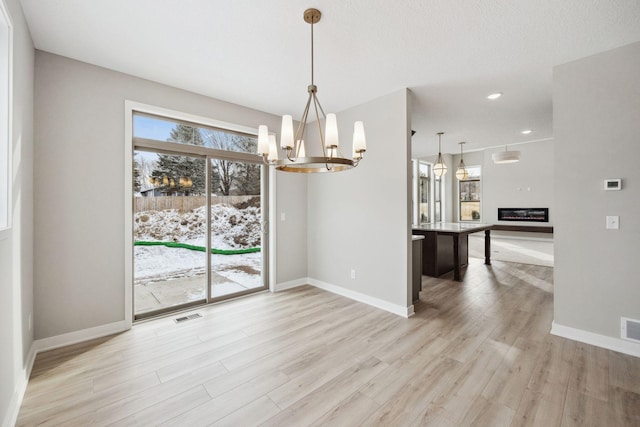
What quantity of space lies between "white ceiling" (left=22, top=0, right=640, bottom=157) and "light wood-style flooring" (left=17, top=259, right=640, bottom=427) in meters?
2.82

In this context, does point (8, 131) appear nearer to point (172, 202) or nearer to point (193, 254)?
point (172, 202)

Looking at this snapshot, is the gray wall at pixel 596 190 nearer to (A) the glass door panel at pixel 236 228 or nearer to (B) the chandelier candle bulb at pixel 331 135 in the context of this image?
(B) the chandelier candle bulb at pixel 331 135

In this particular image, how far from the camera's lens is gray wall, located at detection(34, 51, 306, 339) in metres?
2.55

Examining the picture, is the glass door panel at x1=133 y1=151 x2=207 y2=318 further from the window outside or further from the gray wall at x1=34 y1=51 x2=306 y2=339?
the window outside

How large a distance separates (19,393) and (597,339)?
4.81 meters

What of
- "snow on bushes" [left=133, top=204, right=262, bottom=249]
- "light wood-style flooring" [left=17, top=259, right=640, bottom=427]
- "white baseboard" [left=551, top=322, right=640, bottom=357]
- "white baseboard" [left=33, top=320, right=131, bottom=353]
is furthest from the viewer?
"snow on bushes" [left=133, top=204, right=262, bottom=249]

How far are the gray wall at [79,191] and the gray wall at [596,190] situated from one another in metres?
4.56

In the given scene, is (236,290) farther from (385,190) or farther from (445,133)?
(445,133)

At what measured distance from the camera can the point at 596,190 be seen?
104 inches

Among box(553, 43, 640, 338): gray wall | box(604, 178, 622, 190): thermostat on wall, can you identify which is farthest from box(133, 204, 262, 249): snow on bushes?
box(604, 178, 622, 190): thermostat on wall

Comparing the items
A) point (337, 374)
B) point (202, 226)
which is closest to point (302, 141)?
point (337, 374)

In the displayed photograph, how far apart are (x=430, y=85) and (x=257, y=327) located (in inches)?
139

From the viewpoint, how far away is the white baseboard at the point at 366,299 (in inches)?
133

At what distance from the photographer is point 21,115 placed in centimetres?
204
